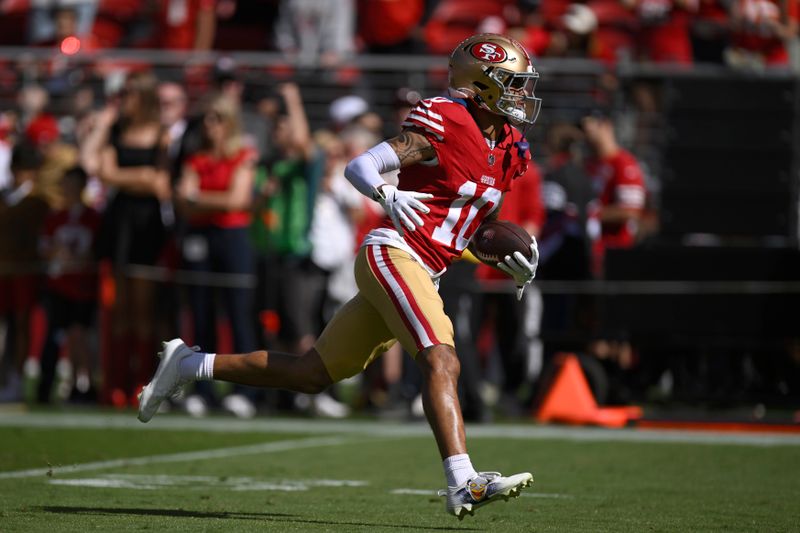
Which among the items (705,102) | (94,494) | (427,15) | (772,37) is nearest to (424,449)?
(94,494)

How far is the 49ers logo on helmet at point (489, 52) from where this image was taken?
6382 millimetres

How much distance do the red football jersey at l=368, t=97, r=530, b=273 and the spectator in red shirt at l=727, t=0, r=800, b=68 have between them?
8741mm

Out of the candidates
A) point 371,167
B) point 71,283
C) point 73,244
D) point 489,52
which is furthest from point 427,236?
point 73,244

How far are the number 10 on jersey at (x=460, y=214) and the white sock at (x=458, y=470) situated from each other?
105 cm

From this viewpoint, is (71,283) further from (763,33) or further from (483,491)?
(483,491)

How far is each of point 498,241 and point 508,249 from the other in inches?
2.7

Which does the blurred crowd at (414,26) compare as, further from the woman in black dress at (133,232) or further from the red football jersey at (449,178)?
the red football jersey at (449,178)

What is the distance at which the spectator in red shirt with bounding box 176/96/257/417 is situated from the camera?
466 inches

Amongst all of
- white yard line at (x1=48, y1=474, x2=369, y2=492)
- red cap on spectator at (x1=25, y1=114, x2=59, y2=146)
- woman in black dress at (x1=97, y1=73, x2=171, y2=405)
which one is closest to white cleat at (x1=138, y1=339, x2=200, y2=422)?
white yard line at (x1=48, y1=474, x2=369, y2=492)

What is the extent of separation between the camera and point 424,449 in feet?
30.3

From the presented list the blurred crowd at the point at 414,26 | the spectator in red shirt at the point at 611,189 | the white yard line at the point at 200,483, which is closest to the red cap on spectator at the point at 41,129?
the blurred crowd at the point at 414,26

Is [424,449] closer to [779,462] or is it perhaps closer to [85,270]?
[779,462]

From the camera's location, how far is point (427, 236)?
6.20 meters

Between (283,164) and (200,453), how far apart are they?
383 centimetres
